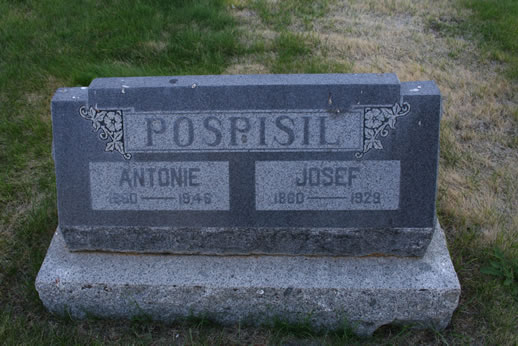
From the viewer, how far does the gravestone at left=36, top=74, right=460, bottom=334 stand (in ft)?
8.81

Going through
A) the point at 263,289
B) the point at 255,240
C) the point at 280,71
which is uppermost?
the point at 280,71

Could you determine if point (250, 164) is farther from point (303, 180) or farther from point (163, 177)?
point (163, 177)

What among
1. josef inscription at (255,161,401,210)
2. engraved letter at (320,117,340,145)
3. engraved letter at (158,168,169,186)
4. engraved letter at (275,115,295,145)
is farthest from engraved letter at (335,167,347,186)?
engraved letter at (158,168,169,186)

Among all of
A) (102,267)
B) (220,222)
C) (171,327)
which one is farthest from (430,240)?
(102,267)

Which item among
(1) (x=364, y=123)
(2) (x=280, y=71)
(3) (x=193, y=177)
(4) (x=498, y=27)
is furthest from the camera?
(4) (x=498, y=27)

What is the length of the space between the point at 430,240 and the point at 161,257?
1261 millimetres

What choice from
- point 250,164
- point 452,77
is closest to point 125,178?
point 250,164

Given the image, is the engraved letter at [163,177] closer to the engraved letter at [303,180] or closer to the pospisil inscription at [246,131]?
the pospisil inscription at [246,131]

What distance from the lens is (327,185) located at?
2.77 metres

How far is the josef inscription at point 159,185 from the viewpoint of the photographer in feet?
9.11

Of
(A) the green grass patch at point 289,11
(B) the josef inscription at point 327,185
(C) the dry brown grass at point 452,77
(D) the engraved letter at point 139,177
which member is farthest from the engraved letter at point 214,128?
(A) the green grass patch at point 289,11

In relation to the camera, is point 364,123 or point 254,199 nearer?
point 364,123

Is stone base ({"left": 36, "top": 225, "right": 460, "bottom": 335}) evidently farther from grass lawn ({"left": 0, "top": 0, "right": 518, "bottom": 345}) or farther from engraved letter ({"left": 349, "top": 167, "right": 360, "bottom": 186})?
engraved letter ({"left": 349, "top": 167, "right": 360, "bottom": 186})

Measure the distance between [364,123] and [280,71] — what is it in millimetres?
2401
